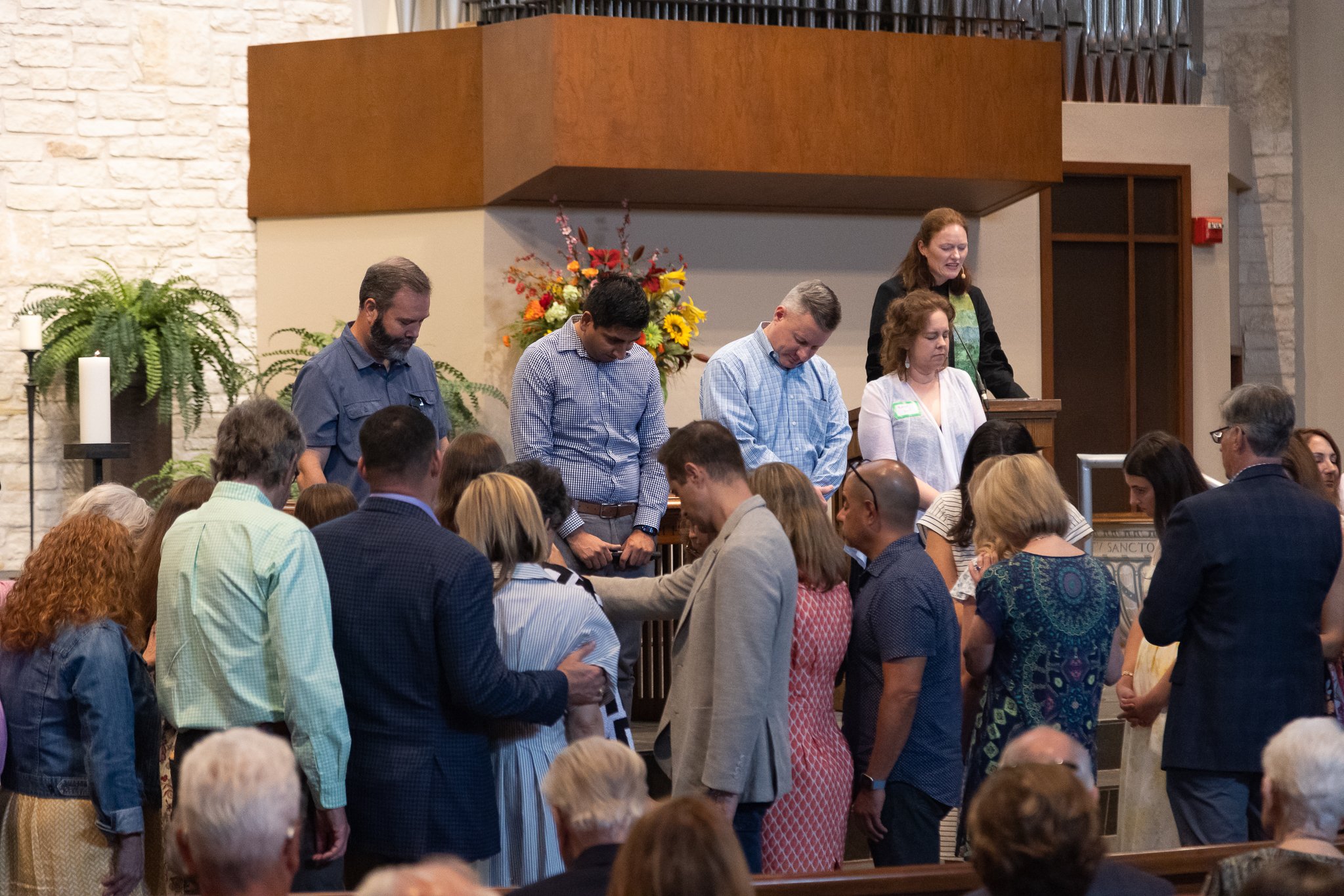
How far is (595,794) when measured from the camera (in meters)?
2.07

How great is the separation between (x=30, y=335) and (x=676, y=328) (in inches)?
116

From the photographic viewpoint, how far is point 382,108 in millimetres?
7062

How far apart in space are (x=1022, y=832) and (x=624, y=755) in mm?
615

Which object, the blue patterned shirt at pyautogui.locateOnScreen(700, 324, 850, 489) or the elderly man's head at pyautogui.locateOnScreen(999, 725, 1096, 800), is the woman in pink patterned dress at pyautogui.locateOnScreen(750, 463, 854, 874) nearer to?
the elderly man's head at pyautogui.locateOnScreen(999, 725, 1096, 800)

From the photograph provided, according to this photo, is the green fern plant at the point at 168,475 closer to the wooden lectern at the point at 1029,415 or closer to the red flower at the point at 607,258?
the red flower at the point at 607,258

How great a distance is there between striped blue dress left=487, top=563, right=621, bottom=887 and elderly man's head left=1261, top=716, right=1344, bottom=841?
129 cm

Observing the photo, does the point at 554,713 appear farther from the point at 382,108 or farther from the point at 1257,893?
the point at 382,108

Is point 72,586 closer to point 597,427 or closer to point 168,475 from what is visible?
point 597,427

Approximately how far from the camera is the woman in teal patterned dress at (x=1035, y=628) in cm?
313

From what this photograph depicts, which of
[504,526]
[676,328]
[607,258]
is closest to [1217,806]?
[504,526]

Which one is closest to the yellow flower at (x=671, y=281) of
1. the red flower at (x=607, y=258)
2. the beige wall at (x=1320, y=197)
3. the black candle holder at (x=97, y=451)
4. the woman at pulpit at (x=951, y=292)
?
the red flower at (x=607, y=258)

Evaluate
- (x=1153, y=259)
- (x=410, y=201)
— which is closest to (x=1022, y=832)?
(x=410, y=201)

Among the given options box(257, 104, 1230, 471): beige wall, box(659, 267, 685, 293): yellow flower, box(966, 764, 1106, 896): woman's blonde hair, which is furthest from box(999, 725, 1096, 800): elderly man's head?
box(257, 104, 1230, 471): beige wall

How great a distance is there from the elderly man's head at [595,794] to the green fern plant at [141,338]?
497cm
